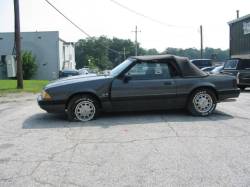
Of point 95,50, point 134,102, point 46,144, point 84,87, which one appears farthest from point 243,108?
point 95,50

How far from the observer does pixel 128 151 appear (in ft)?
18.8

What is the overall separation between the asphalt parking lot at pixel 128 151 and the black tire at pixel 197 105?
9.9 inches

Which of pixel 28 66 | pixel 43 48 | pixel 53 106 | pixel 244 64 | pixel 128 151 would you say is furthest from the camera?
pixel 43 48

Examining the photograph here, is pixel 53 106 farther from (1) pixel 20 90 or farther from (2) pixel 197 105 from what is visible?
(1) pixel 20 90

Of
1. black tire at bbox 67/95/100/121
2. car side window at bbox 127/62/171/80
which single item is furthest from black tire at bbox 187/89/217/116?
black tire at bbox 67/95/100/121

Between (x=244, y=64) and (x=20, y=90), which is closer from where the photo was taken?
(x=244, y=64)

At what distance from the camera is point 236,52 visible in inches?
1357

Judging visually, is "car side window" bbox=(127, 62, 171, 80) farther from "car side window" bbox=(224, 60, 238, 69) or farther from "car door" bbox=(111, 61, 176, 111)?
"car side window" bbox=(224, 60, 238, 69)

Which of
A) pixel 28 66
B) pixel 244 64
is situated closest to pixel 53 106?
pixel 244 64

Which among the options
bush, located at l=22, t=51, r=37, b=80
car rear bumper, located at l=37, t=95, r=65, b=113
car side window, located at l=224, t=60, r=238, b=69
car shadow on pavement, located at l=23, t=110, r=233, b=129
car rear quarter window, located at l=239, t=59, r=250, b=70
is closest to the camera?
car shadow on pavement, located at l=23, t=110, r=233, b=129

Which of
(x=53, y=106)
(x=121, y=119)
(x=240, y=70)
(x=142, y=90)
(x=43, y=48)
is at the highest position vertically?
(x=43, y=48)

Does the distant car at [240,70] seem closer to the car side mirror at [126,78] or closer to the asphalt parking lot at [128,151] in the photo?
the asphalt parking lot at [128,151]

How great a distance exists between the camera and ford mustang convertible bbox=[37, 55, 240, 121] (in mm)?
8328

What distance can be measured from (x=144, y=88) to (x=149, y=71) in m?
0.44
